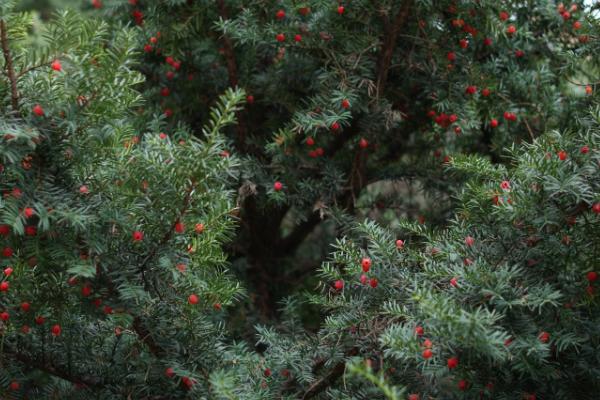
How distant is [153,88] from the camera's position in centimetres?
204

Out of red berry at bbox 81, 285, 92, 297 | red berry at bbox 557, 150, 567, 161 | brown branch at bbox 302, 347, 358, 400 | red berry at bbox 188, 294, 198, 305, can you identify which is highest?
red berry at bbox 557, 150, 567, 161

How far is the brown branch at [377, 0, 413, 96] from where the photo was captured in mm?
1681

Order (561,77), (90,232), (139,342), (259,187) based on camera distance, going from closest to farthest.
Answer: (90,232), (139,342), (259,187), (561,77)

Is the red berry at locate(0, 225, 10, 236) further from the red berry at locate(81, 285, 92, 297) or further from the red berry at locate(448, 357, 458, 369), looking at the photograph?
the red berry at locate(448, 357, 458, 369)

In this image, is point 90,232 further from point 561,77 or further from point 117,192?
point 561,77

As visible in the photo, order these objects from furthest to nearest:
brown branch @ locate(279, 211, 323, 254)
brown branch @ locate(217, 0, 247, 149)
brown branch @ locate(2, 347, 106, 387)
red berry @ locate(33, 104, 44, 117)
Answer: brown branch @ locate(279, 211, 323, 254) → brown branch @ locate(217, 0, 247, 149) → brown branch @ locate(2, 347, 106, 387) → red berry @ locate(33, 104, 44, 117)

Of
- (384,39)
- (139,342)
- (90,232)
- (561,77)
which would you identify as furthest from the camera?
(561,77)

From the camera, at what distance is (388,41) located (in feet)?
5.64

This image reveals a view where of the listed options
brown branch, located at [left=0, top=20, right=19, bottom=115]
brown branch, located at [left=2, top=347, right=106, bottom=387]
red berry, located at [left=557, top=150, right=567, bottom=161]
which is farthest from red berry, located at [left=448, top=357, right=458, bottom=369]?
brown branch, located at [left=0, top=20, right=19, bottom=115]

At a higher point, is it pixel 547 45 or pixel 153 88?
pixel 547 45

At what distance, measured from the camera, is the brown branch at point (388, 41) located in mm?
1681

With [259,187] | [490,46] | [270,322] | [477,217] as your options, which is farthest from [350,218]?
[490,46]

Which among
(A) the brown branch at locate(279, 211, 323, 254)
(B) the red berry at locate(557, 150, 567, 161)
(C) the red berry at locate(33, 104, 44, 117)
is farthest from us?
(A) the brown branch at locate(279, 211, 323, 254)

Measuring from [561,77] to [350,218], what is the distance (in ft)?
2.67
